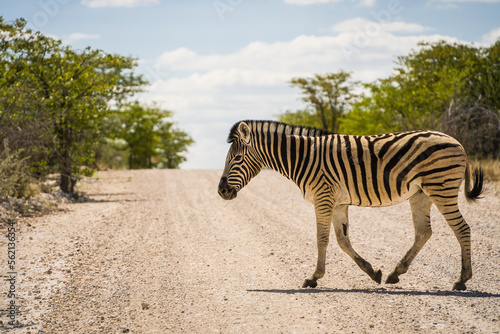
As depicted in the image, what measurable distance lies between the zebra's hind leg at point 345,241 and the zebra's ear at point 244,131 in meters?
1.61

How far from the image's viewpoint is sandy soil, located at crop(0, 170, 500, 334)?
5.41m

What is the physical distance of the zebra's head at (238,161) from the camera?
746 centimetres

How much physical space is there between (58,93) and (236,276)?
1199 centimetres

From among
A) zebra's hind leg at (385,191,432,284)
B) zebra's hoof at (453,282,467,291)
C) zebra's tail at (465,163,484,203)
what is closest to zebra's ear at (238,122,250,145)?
zebra's hind leg at (385,191,432,284)

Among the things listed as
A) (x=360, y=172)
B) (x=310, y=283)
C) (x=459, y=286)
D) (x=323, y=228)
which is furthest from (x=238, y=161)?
(x=459, y=286)

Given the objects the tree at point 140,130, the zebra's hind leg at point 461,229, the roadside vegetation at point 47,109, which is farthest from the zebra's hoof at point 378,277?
the tree at point 140,130

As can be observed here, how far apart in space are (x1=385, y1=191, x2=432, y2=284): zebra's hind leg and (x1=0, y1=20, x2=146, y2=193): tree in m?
11.4

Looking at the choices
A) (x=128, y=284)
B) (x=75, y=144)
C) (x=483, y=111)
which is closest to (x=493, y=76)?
(x=483, y=111)

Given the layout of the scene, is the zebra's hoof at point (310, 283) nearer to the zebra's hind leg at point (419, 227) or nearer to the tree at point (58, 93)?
the zebra's hind leg at point (419, 227)

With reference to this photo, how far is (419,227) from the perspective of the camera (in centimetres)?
720

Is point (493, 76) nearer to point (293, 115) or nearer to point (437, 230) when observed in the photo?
point (437, 230)

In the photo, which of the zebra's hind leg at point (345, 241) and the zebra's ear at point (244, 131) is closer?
the zebra's hind leg at point (345, 241)

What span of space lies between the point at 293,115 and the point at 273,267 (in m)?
49.5

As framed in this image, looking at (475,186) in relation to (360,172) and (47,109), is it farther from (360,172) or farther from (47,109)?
(47,109)
